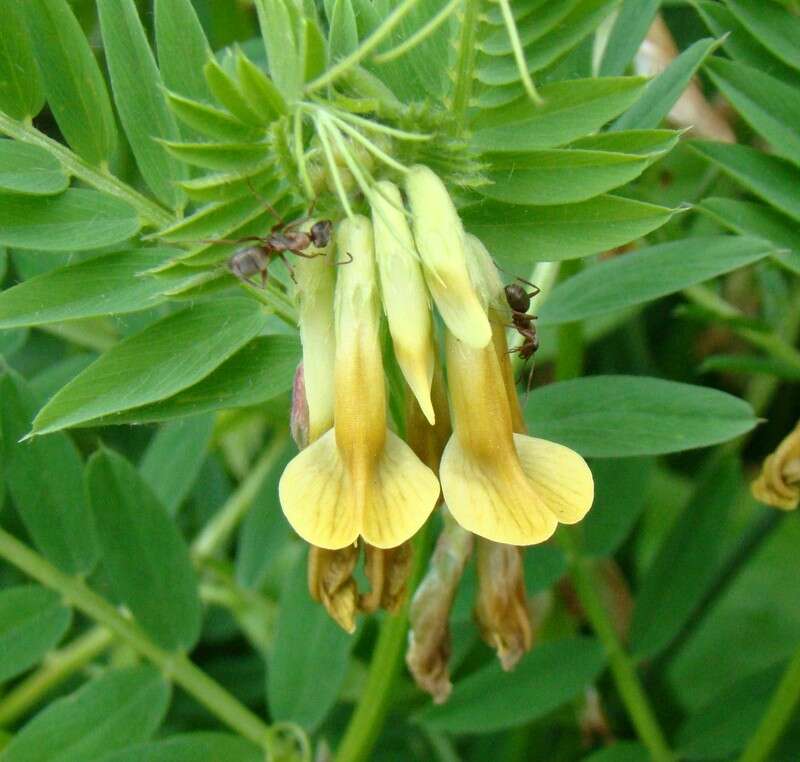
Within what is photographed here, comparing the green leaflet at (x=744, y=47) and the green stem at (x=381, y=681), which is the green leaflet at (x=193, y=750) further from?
the green leaflet at (x=744, y=47)

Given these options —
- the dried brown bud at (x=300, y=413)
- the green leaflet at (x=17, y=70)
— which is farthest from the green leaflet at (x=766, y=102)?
the green leaflet at (x=17, y=70)

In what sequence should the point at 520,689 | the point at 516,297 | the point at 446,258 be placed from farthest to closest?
the point at 520,689
the point at 516,297
the point at 446,258

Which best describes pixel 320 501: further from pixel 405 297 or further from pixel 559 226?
pixel 559 226

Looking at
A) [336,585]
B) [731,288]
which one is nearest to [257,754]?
[336,585]

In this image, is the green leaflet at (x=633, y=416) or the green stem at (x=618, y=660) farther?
the green stem at (x=618, y=660)

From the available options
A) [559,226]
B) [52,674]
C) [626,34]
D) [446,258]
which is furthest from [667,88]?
[52,674]

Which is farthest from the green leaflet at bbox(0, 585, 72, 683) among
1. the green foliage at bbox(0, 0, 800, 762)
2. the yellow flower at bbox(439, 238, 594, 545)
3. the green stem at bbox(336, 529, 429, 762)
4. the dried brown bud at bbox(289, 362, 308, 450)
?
the yellow flower at bbox(439, 238, 594, 545)
